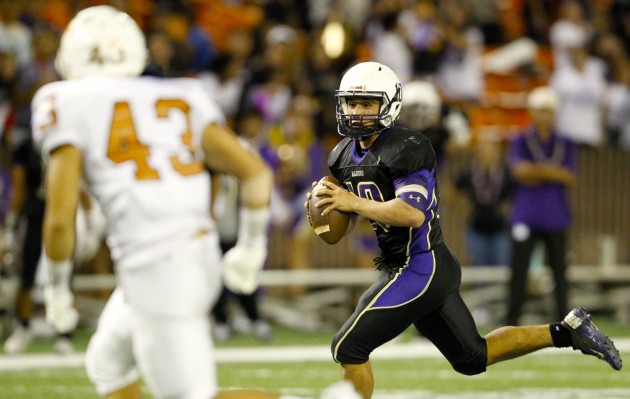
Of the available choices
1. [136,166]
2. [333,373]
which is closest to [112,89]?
[136,166]

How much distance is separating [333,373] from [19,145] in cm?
307

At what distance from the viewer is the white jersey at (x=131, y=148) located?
3504 mm

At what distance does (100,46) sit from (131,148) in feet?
1.20

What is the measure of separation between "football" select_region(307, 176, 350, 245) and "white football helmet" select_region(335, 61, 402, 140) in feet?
0.85

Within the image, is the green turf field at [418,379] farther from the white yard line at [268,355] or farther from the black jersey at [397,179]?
the black jersey at [397,179]

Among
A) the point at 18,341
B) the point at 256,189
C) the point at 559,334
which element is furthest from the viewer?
the point at 18,341

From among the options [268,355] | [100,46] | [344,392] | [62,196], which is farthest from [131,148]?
[268,355]

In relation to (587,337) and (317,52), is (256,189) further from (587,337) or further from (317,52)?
(317,52)

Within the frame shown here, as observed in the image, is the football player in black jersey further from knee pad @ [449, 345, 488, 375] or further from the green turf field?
the green turf field

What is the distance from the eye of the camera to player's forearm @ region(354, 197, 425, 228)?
4.62 metres

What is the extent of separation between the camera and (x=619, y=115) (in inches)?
459

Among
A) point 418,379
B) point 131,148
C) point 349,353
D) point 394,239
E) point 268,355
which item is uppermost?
point 131,148

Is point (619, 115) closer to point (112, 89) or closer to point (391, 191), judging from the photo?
point (391, 191)

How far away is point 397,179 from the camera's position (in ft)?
15.7
